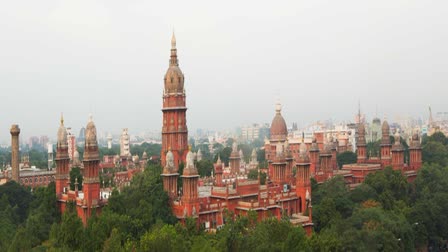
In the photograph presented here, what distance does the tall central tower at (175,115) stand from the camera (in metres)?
50.7

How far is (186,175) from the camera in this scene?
1460 inches

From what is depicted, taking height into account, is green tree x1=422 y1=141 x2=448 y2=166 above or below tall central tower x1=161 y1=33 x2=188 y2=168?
below

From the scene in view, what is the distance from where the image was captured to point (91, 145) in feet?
127

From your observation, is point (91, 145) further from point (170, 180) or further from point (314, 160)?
point (314, 160)

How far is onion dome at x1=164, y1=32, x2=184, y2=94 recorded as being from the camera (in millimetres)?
50656

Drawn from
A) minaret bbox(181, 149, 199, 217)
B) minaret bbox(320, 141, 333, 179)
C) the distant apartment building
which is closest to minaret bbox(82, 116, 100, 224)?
minaret bbox(181, 149, 199, 217)

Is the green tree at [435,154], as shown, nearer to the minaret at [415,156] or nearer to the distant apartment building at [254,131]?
the minaret at [415,156]

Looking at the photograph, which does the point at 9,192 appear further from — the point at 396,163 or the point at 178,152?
the point at 396,163

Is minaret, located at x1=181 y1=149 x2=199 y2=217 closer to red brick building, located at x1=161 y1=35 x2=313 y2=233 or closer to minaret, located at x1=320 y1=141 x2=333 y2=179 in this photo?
red brick building, located at x1=161 y1=35 x2=313 y2=233

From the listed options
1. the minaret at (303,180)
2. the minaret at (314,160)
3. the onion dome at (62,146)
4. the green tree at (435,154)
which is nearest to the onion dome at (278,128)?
the minaret at (314,160)

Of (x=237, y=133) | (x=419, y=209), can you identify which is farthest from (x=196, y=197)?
(x=237, y=133)

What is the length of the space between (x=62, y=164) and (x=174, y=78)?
12.8 m

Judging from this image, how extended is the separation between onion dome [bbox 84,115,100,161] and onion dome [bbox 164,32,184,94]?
11946mm

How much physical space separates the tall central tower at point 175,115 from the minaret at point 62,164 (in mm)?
9336
